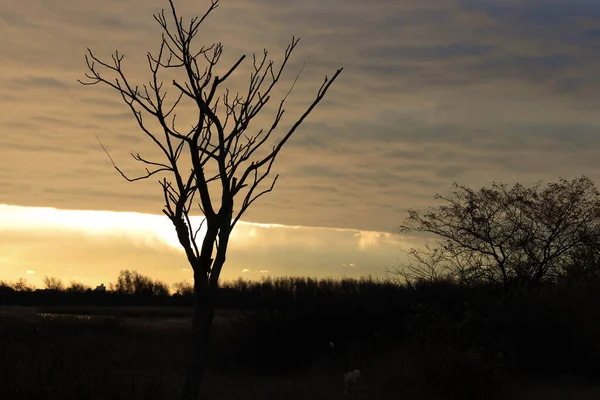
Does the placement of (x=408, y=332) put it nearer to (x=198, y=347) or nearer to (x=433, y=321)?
(x=433, y=321)

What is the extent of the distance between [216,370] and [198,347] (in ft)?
37.5

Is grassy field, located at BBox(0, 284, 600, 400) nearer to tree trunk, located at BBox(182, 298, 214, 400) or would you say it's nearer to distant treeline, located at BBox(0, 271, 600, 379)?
distant treeline, located at BBox(0, 271, 600, 379)

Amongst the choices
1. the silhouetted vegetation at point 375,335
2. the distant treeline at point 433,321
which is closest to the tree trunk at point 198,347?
the silhouetted vegetation at point 375,335

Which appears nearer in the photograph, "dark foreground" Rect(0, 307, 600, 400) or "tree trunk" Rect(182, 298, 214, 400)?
"tree trunk" Rect(182, 298, 214, 400)

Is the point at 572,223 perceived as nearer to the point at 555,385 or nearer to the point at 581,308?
the point at 581,308

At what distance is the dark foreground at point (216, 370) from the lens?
396 inches

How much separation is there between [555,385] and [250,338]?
7.53 meters

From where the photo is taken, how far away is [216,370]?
66.2ft

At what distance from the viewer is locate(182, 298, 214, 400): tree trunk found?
29.8 ft

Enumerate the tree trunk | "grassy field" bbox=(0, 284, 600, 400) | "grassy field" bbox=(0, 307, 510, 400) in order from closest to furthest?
the tree trunk
"grassy field" bbox=(0, 307, 510, 400)
"grassy field" bbox=(0, 284, 600, 400)

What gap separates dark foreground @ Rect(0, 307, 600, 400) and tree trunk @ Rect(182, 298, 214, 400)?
137 cm

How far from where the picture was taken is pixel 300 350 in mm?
20688

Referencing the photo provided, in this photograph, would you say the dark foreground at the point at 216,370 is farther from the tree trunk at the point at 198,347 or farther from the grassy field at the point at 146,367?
the tree trunk at the point at 198,347

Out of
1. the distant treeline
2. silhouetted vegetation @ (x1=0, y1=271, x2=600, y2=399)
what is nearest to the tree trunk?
silhouetted vegetation @ (x1=0, y1=271, x2=600, y2=399)
